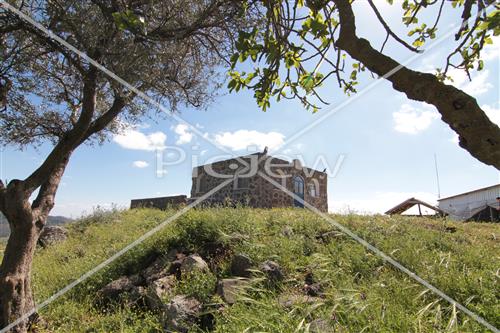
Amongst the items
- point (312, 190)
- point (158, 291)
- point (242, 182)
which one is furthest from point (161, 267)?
point (312, 190)

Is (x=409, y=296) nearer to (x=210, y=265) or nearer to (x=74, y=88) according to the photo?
(x=210, y=265)

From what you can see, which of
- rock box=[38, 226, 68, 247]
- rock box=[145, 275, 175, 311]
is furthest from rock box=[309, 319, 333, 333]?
rock box=[38, 226, 68, 247]

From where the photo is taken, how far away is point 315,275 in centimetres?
466

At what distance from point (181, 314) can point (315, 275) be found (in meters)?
1.97

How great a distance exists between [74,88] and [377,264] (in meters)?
6.89

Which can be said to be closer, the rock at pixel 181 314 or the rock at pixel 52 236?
the rock at pixel 181 314

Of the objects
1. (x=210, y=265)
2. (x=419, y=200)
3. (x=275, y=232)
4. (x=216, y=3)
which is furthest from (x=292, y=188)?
(x=216, y=3)

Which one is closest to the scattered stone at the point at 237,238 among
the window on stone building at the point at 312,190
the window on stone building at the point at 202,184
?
the window on stone building at the point at 202,184

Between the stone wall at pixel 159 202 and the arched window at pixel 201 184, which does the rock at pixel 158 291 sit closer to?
the stone wall at pixel 159 202

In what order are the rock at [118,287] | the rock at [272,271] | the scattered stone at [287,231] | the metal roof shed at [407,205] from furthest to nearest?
1. the metal roof shed at [407,205]
2. the scattered stone at [287,231]
3. the rock at [118,287]
4. the rock at [272,271]

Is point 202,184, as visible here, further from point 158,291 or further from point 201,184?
point 158,291

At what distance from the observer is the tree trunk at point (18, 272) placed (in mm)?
4781

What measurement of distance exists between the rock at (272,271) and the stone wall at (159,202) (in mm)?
10439

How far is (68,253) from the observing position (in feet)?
30.1
